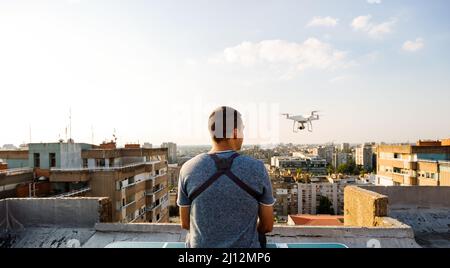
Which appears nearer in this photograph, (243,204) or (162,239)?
(243,204)

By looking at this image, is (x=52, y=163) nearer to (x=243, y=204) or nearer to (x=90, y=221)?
(x=90, y=221)

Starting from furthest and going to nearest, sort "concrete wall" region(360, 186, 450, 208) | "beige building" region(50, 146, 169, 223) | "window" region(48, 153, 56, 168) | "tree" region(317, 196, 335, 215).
Answer: "tree" region(317, 196, 335, 215) < "window" region(48, 153, 56, 168) < "beige building" region(50, 146, 169, 223) < "concrete wall" region(360, 186, 450, 208)

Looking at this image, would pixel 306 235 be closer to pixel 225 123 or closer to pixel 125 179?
pixel 225 123

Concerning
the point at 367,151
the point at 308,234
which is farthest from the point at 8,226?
the point at 367,151

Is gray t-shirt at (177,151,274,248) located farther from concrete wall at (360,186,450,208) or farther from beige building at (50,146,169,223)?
beige building at (50,146,169,223)

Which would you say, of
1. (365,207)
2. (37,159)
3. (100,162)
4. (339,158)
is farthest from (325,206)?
(339,158)

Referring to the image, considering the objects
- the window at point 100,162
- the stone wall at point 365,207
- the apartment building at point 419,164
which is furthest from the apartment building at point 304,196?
the stone wall at point 365,207

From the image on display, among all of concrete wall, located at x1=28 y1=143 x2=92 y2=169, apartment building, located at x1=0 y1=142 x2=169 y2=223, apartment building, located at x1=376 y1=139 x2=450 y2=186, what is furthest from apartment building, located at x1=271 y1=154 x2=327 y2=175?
concrete wall, located at x1=28 y1=143 x2=92 y2=169
